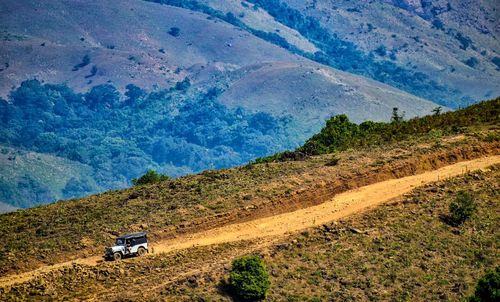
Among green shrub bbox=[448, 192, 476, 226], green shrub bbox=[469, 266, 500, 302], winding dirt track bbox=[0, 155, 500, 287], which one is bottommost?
winding dirt track bbox=[0, 155, 500, 287]

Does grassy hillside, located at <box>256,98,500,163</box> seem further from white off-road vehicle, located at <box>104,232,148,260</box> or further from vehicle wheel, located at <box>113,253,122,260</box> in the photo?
vehicle wheel, located at <box>113,253,122,260</box>

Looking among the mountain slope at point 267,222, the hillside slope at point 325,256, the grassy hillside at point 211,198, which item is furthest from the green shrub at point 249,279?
the grassy hillside at point 211,198

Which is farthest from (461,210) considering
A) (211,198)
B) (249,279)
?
(211,198)

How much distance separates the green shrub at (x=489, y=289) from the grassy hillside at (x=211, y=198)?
13770mm

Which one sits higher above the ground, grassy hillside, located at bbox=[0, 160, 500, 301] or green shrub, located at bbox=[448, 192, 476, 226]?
green shrub, located at bbox=[448, 192, 476, 226]

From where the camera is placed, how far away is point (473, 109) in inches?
2436

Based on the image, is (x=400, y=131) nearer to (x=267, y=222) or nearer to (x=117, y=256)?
(x=267, y=222)

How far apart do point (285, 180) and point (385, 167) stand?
205 inches

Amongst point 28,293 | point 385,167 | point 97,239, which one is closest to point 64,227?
point 97,239

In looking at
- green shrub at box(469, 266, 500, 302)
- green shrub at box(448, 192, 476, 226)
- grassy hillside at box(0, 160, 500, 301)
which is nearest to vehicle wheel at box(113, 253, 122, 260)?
grassy hillside at box(0, 160, 500, 301)

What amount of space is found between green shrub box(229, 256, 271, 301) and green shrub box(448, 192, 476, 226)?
33.1ft

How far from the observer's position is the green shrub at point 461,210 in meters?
40.7

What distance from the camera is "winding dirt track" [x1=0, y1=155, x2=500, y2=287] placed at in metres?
40.8

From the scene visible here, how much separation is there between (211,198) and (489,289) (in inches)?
670
